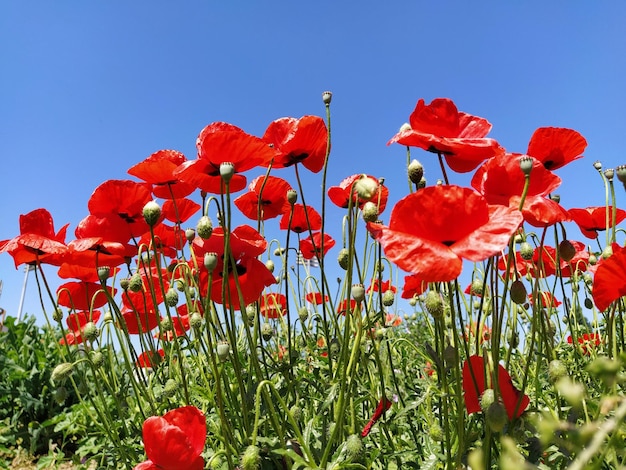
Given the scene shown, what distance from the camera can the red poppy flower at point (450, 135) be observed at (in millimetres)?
1257

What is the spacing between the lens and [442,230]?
1129mm

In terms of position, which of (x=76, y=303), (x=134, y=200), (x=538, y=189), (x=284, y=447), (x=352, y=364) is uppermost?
(x=134, y=200)

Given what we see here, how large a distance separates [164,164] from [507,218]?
1.19 metres

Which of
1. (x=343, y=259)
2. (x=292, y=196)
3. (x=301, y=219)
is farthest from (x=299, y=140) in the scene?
(x=301, y=219)

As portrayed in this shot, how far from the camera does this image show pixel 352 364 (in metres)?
1.36

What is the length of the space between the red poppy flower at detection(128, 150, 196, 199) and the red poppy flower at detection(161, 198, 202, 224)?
0.44 ft

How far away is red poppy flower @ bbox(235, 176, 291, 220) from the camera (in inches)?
79.7

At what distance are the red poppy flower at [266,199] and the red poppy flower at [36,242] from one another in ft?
2.20

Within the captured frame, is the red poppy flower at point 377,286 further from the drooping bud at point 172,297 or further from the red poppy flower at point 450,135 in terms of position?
the drooping bud at point 172,297

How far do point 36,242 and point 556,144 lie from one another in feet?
5.63


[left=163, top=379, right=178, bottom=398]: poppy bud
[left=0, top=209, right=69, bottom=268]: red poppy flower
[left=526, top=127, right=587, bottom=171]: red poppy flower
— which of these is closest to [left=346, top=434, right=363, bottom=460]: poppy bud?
[left=163, top=379, right=178, bottom=398]: poppy bud

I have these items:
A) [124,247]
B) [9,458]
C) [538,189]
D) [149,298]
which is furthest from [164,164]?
[9,458]

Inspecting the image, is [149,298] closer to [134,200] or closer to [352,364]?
[134,200]

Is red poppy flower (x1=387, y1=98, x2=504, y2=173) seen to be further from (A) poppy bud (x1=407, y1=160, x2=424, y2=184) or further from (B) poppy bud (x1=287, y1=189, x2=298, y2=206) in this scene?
(B) poppy bud (x1=287, y1=189, x2=298, y2=206)
